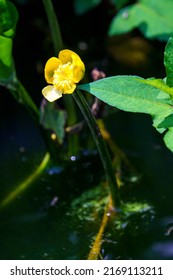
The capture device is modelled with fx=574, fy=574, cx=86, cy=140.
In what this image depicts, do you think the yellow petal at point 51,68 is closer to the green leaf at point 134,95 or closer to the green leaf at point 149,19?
the green leaf at point 134,95

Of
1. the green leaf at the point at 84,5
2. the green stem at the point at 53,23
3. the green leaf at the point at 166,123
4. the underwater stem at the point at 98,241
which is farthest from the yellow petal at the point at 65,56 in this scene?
the green leaf at the point at 84,5

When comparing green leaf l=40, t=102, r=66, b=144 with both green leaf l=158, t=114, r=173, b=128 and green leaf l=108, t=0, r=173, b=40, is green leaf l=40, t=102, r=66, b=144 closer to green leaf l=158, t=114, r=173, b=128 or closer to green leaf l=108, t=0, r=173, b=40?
green leaf l=108, t=0, r=173, b=40

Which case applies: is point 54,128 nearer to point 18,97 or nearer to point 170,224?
point 18,97

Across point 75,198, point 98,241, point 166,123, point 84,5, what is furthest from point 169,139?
point 84,5

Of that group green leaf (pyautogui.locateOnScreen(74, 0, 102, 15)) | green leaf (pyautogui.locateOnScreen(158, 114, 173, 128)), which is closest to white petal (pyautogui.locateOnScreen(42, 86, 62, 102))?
green leaf (pyautogui.locateOnScreen(158, 114, 173, 128))

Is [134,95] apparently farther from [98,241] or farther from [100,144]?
[98,241]

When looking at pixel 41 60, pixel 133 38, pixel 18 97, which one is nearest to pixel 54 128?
pixel 18 97
